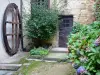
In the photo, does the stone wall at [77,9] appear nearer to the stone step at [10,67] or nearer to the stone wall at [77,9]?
the stone wall at [77,9]

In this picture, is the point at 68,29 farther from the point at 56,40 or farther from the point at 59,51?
the point at 59,51

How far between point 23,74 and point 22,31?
9.56 feet

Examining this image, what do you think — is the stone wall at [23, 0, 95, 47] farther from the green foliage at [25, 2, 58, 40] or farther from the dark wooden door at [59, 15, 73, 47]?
the green foliage at [25, 2, 58, 40]

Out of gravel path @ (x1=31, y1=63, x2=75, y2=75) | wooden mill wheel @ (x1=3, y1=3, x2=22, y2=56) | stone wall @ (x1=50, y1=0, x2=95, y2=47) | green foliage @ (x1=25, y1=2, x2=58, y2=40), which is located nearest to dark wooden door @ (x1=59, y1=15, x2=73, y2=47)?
stone wall @ (x1=50, y1=0, x2=95, y2=47)

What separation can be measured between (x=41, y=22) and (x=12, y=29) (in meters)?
1.01

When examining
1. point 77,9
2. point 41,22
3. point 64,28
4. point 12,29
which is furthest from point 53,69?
point 77,9

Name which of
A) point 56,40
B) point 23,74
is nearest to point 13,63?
point 23,74

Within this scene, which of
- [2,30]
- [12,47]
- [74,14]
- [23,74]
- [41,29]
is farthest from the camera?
[74,14]

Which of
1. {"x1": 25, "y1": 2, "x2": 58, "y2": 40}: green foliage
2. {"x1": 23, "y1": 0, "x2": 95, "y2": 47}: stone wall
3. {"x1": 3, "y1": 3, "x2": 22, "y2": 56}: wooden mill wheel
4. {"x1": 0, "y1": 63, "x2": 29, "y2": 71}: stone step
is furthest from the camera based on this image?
{"x1": 23, "y1": 0, "x2": 95, "y2": 47}: stone wall

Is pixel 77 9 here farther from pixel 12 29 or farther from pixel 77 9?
pixel 12 29

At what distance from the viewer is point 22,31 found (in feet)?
22.6

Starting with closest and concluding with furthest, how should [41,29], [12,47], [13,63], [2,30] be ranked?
[13,63] → [2,30] → [12,47] → [41,29]

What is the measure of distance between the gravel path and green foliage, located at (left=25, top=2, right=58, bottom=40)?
192 cm

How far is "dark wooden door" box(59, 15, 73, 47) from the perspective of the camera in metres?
7.17
